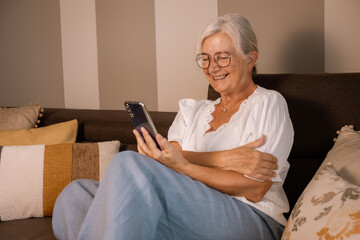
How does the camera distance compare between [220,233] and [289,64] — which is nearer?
[220,233]

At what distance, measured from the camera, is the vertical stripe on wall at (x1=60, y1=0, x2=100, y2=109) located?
9.28ft

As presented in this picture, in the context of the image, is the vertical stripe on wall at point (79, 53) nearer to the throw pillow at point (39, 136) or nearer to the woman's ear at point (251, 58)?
Result: the throw pillow at point (39, 136)

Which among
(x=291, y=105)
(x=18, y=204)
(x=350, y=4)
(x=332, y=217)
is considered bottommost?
(x=18, y=204)

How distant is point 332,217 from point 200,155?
638mm

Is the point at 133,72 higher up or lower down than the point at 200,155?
higher up

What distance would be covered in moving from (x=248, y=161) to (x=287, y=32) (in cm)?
93

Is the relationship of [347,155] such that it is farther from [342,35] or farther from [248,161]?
[342,35]

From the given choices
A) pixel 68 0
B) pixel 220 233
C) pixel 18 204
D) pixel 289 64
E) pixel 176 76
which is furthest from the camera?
pixel 68 0

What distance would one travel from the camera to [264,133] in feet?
5.07

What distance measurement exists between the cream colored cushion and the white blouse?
911mm

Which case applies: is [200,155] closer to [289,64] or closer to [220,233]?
[220,233]

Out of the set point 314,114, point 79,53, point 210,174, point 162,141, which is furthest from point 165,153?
point 79,53

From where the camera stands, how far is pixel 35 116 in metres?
2.32

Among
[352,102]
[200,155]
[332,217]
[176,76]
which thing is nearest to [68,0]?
[176,76]
